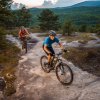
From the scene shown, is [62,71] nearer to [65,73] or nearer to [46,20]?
[65,73]

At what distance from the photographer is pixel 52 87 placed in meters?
14.7

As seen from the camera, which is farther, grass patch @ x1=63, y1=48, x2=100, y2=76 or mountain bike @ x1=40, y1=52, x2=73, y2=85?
grass patch @ x1=63, y1=48, x2=100, y2=76

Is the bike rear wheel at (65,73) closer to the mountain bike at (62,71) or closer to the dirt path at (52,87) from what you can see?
the mountain bike at (62,71)

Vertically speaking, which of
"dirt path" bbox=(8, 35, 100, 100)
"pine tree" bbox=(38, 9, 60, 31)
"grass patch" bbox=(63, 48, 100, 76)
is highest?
"dirt path" bbox=(8, 35, 100, 100)

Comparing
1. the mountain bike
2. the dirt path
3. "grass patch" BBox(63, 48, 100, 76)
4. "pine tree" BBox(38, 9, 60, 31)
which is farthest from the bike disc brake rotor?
"pine tree" BBox(38, 9, 60, 31)

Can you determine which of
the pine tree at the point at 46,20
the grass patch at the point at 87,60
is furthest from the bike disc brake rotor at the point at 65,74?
the pine tree at the point at 46,20

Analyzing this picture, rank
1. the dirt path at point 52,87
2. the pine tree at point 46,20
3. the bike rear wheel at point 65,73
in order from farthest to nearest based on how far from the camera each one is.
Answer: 1. the pine tree at point 46,20
2. the bike rear wheel at point 65,73
3. the dirt path at point 52,87

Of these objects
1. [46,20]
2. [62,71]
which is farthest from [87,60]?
[46,20]

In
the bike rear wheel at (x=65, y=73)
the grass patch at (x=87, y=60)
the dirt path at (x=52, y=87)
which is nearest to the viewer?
the dirt path at (x=52, y=87)

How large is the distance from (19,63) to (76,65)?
14.8 ft

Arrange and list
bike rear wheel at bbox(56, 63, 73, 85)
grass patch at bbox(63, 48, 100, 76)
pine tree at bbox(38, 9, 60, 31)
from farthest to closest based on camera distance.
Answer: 1. pine tree at bbox(38, 9, 60, 31)
2. grass patch at bbox(63, 48, 100, 76)
3. bike rear wheel at bbox(56, 63, 73, 85)

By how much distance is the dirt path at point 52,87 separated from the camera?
13.3 metres

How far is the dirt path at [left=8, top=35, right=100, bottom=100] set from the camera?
13.3 metres

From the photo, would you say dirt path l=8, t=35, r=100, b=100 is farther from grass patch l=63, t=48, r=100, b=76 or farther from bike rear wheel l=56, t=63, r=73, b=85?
grass patch l=63, t=48, r=100, b=76
